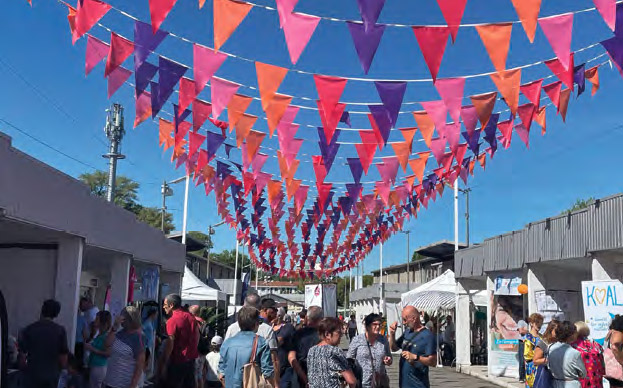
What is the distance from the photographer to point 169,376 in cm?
726

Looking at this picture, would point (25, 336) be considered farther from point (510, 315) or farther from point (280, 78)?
point (510, 315)

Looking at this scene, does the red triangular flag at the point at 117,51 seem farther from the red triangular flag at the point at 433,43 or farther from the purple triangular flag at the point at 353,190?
the purple triangular flag at the point at 353,190

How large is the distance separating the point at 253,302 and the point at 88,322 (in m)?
4.69

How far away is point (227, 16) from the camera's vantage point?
6.36m

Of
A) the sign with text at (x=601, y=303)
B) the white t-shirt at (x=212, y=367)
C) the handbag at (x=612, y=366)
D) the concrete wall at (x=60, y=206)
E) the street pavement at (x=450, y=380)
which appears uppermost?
the concrete wall at (x=60, y=206)

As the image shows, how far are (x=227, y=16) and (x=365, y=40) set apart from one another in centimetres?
144

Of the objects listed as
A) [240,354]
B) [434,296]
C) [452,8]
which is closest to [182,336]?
[240,354]

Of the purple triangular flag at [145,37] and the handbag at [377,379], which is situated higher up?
the purple triangular flag at [145,37]

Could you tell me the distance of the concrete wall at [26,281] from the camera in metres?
9.91

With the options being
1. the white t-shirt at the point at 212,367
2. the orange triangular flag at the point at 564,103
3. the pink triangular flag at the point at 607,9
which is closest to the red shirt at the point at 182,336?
the white t-shirt at the point at 212,367

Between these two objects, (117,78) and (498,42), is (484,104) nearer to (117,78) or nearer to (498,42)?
(498,42)

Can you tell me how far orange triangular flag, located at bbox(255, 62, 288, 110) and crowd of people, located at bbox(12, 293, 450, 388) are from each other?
102 inches

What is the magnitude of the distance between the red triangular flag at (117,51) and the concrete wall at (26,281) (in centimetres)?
357


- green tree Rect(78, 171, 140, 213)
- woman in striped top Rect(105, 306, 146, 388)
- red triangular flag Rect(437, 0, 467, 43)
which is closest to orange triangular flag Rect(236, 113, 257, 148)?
woman in striped top Rect(105, 306, 146, 388)
